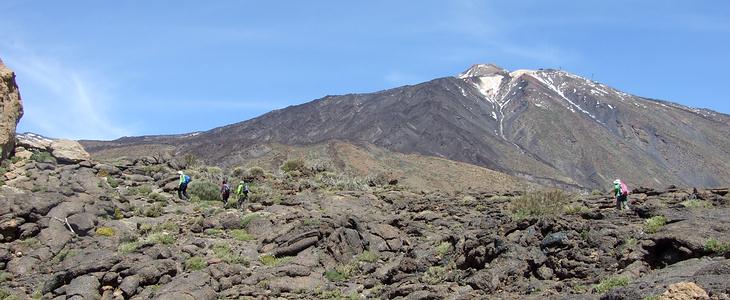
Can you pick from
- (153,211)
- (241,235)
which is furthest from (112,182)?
(241,235)

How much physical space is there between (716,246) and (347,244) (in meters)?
8.09

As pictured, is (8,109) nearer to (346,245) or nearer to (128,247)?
(128,247)

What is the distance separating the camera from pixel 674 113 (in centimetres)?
14650

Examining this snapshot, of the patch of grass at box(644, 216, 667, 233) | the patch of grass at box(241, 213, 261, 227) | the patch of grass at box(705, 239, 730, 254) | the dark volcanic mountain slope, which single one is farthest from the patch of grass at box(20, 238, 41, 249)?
the dark volcanic mountain slope

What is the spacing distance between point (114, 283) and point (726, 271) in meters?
10.9

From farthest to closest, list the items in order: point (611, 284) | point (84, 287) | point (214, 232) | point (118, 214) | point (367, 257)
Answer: point (118, 214) < point (214, 232) < point (367, 257) < point (84, 287) < point (611, 284)

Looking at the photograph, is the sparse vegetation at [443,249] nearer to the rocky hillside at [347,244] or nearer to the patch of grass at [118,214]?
the rocky hillside at [347,244]

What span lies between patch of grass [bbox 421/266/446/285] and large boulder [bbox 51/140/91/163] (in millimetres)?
17028

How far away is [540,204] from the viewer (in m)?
18.7

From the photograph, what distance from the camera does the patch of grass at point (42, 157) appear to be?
24656 millimetres

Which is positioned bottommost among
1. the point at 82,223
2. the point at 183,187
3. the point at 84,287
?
the point at 84,287

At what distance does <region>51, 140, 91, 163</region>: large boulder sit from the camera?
25.7 meters

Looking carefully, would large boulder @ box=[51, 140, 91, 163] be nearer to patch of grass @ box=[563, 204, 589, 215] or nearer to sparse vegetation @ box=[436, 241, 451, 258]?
sparse vegetation @ box=[436, 241, 451, 258]

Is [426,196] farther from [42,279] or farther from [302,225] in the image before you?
[42,279]
